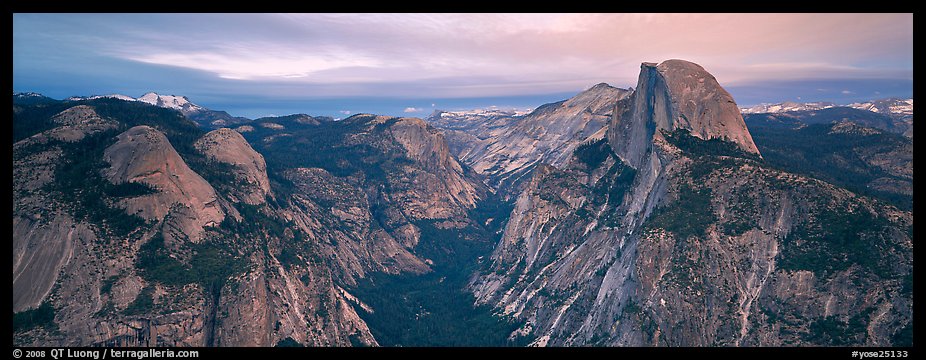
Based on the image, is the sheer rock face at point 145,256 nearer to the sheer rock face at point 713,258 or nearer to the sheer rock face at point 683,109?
the sheer rock face at point 713,258

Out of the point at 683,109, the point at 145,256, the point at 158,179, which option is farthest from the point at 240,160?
the point at 683,109

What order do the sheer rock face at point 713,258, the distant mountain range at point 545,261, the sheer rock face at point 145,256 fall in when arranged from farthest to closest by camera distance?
the sheer rock face at point 145,256, the distant mountain range at point 545,261, the sheer rock face at point 713,258

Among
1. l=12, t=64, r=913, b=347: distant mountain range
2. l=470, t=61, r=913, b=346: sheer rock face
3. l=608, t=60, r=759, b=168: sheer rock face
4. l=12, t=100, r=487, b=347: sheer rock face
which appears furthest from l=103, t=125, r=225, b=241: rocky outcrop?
l=608, t=60, r=759, b=168: sheer rock face

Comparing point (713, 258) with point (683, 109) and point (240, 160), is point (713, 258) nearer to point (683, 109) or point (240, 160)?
point (683, 109)

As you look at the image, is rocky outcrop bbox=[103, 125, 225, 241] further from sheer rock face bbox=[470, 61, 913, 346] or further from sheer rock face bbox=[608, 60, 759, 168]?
sheer rock face bbox=[608, 60, 759, 168]

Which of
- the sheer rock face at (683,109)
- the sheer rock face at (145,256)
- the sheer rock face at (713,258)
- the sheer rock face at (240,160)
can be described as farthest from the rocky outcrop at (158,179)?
the sheer rock face at (683,109)
